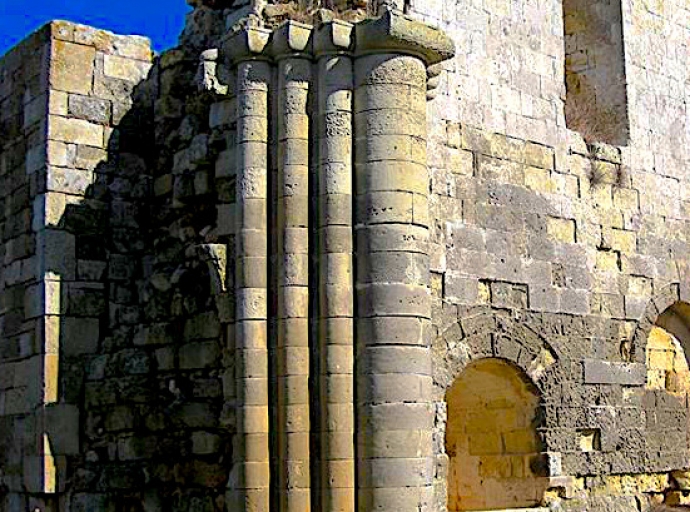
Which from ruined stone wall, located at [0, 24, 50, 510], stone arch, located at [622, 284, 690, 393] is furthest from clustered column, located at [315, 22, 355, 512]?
stone arch, located at [622, 284, 690, 393]

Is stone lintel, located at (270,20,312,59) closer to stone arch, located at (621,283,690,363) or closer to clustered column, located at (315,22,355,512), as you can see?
clustered column, located at (315,22,355,512)

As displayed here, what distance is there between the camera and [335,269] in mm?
8031

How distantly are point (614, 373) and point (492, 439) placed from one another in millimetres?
1159

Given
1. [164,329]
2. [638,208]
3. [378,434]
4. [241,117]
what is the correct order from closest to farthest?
[378,434], [241,117], [164,329], [638,208]

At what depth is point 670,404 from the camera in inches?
423

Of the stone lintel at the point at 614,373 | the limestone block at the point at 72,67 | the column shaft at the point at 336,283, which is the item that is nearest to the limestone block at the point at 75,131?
the limestone block at the point at 72,67

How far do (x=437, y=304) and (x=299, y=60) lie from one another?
1.95 meters

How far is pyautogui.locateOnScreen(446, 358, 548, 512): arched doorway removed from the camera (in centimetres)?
957

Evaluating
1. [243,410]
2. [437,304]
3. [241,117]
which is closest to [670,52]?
[437,304]

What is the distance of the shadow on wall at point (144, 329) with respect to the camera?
28.3 ft

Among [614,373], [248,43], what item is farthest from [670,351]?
[248,43]

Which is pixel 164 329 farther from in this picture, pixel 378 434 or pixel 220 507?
pixel 378 434

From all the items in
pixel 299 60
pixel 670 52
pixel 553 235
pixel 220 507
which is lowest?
pixel 220 507

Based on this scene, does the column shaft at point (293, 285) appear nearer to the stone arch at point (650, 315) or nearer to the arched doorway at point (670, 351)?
the stone arch at point (650, 315)
